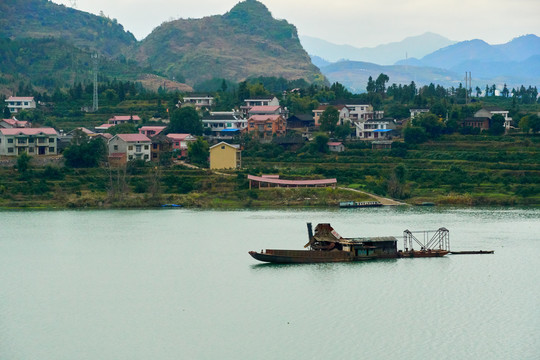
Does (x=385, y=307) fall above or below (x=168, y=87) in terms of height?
below

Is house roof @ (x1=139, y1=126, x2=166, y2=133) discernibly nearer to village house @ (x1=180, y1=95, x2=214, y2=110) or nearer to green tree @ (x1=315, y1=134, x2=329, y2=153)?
village house @ (x1=180, y1=95, x2=214, y2=110)

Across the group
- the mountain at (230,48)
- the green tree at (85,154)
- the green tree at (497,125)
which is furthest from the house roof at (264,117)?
the mountain at (230,48)

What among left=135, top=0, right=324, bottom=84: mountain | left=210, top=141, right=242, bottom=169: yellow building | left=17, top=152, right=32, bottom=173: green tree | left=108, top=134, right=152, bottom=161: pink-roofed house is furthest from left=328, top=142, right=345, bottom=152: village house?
left=135, top=0, right=324, bottom=84: mountain

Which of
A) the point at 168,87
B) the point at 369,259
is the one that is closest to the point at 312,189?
the point at 369,259

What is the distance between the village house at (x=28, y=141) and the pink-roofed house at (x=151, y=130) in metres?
6.82

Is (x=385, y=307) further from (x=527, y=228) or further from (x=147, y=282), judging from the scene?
(x=527, y=228)

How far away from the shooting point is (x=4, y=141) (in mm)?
53031

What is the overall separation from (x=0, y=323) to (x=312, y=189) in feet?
87.0

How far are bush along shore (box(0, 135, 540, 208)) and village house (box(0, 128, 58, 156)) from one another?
3540 millimetres

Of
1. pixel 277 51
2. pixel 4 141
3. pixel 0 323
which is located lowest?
pixel 0 323

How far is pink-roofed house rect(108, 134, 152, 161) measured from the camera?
52.4 meters

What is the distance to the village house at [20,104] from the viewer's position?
68.1 m

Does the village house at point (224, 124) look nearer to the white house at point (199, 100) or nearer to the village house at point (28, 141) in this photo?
the white house at point (199, 100)

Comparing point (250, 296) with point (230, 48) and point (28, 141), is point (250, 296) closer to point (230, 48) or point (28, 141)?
point (28, 141)
